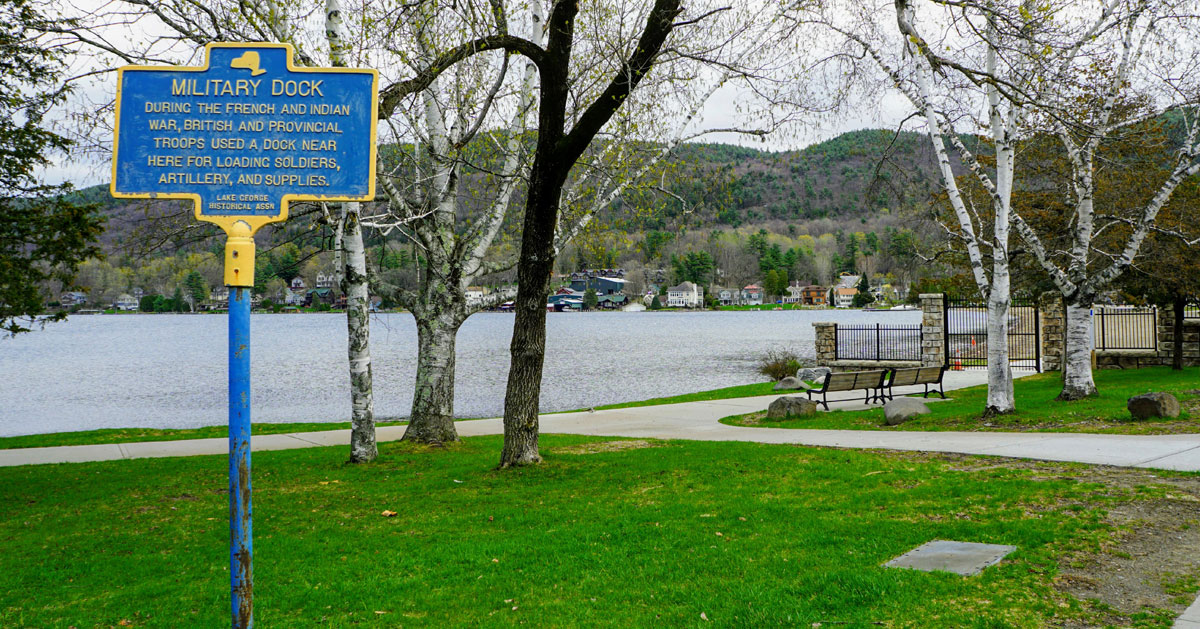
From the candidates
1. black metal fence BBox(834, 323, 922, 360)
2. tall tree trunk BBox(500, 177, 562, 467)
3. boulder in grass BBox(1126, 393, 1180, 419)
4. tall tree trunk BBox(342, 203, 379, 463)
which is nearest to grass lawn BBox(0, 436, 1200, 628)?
tall tree trunk BBox(500, 177, 562, 467)

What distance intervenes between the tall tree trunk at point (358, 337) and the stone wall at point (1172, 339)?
79.5 feet

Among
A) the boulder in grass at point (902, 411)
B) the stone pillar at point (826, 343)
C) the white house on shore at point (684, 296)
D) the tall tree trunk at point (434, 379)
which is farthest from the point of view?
the white house on shore at point (684, 296)

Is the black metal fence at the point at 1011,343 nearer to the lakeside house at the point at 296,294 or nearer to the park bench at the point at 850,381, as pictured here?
the park bench at the point at 850,381

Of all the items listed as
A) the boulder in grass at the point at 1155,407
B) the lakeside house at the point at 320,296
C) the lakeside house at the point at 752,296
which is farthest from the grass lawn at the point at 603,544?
the lakeside house at the point at 752,296

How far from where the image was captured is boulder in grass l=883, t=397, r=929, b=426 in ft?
47.1

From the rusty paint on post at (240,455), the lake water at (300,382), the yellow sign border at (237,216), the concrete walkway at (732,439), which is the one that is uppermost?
the yellow sign border at (237,216)

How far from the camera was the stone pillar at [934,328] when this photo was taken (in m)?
26.6

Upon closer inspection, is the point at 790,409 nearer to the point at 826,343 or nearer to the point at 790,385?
the point at 790,385

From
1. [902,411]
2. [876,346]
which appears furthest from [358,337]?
[876,346]

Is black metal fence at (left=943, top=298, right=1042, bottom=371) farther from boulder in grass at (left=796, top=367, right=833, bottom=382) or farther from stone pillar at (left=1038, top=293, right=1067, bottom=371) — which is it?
boulder in grass at (left=796, top=367, right=833, bottom=382)

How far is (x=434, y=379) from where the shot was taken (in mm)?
13000

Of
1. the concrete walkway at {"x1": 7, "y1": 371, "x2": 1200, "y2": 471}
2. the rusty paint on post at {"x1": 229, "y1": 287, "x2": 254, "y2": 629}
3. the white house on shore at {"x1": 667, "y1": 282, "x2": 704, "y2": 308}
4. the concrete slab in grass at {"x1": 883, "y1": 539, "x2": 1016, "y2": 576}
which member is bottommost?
the concrete walkway at {"x1": 7, "y1": 371, "x2": 1200, "y2": 471}

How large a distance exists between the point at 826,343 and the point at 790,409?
15.2m

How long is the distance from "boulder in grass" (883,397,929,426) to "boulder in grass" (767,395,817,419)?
6.09 ft
